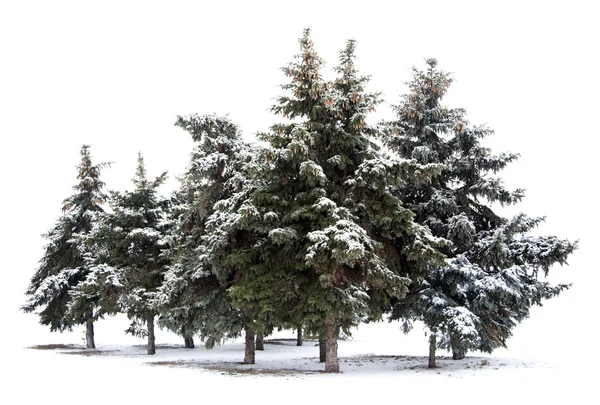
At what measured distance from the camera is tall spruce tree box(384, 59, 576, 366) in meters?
15.6

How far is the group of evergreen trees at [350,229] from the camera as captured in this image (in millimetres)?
14555

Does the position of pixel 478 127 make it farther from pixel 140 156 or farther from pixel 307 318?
pixel 140 156

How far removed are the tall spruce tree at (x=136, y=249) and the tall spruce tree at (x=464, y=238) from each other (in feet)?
41.0

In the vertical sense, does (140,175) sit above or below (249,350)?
above

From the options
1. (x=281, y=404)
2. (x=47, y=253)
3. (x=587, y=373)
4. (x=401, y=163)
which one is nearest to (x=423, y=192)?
(x=401, y=163)

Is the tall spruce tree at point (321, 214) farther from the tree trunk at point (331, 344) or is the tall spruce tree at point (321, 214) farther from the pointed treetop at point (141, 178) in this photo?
the pointed treetop at point (141, 178)

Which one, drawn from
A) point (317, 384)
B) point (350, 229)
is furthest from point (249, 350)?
point (350, 229)

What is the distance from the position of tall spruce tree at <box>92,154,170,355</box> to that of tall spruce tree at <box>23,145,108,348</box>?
4.62 meters

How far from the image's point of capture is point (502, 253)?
52.1 feet

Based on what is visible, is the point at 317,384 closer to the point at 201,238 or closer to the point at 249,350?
the point at 249,350

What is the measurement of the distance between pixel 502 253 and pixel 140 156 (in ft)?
62.2

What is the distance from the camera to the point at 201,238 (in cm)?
1862

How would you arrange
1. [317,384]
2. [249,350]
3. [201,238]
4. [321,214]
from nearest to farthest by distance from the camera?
[317,384], [321,214], [201,238], [249,350]

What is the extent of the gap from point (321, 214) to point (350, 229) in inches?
59.6
